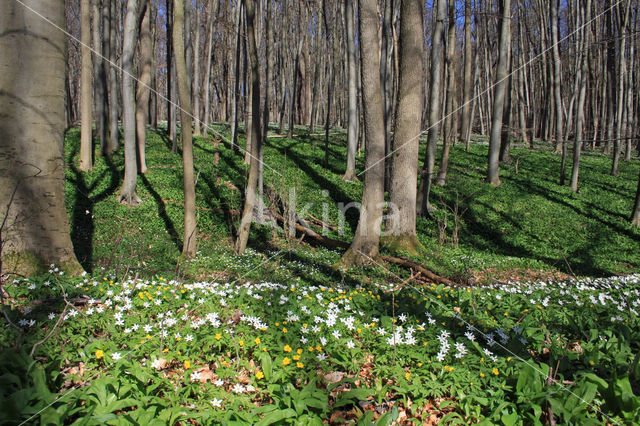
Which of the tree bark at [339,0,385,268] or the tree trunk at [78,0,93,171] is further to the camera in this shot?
the tree trunk at [78,0,93,171]

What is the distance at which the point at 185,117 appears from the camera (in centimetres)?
754

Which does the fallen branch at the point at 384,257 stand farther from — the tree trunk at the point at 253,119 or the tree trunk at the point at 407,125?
the tree trunk at the point at 253,119

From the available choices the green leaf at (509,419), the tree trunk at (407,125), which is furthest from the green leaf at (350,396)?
the tree trunk at (407,125)

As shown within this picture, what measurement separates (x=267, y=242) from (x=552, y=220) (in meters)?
10.4

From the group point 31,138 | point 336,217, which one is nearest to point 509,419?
point 31,138

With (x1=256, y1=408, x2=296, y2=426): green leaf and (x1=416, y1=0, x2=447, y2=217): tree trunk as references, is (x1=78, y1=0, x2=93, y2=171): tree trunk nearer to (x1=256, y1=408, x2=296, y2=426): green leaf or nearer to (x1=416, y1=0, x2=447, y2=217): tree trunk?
(x1=416, y1=0, x2=447, y2=217): tree trunk

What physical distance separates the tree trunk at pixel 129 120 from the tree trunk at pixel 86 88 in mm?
1214

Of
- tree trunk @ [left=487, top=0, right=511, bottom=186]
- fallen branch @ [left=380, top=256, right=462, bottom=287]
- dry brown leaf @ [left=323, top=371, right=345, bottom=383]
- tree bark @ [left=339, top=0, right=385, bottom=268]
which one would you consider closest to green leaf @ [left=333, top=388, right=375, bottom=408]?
dry brown leaf @ [left=323, top=371, right=345, bottom=383]

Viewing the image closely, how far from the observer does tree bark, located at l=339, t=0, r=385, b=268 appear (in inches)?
305

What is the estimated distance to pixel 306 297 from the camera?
4.18 m

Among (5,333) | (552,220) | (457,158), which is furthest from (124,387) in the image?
(457,158)

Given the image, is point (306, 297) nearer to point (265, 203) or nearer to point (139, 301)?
point (139, 301)

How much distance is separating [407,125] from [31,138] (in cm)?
724

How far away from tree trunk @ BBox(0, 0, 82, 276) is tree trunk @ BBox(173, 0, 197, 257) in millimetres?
3190
